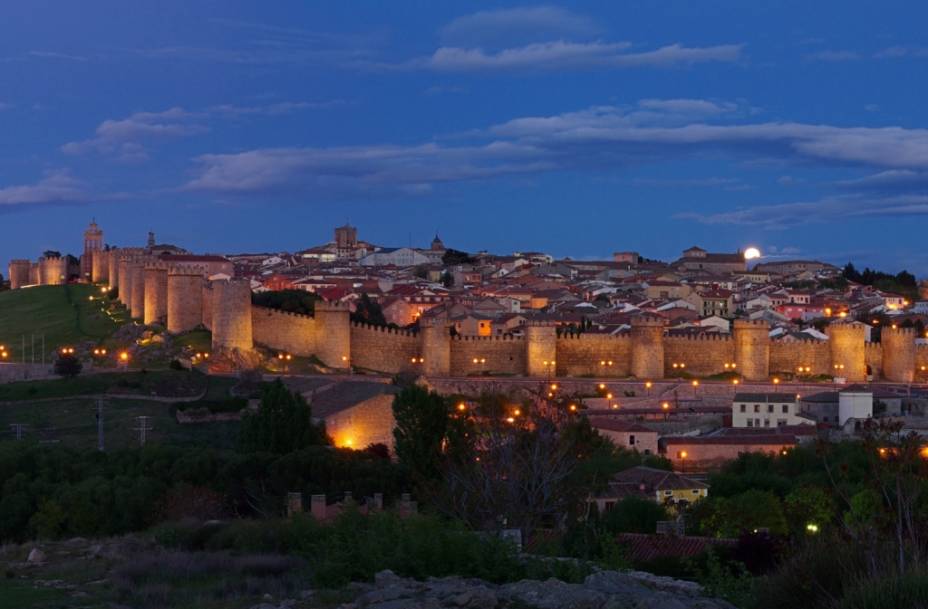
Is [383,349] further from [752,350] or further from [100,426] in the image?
[100,426]

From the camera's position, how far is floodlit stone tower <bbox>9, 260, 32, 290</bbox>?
72.6 meters

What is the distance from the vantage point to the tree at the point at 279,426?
27297mm

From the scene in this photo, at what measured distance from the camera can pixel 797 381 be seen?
140ft

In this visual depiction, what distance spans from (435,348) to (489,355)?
6.18 ft

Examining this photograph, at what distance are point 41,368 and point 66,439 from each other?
10.3m

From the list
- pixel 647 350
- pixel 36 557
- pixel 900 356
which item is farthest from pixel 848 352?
pixel 36 557

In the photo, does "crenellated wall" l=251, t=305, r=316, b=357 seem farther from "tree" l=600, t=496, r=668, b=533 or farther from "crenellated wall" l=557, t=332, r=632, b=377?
"tree" l=600, t=496, r=668, b=533

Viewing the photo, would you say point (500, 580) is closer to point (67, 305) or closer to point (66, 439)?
point (66, 439)

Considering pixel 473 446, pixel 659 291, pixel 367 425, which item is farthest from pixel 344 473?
pixel 659 291

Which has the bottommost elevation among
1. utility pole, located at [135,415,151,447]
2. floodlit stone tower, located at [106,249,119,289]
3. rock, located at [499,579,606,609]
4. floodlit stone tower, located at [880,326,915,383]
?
rock, located at [499,579,606,609]

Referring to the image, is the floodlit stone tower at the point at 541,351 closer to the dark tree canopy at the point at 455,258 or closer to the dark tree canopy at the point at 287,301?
the dark tree canopy at the point at 287,301

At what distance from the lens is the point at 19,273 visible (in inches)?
2869

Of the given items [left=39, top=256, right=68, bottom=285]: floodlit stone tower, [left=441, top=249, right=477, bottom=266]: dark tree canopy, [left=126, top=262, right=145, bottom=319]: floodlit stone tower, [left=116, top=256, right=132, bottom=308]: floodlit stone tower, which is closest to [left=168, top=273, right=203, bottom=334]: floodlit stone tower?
[left=126, top=262, right=145, bottom=319]: floodlit stone tower

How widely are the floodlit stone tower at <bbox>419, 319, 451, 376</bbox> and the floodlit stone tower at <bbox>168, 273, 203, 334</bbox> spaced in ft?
22.1
